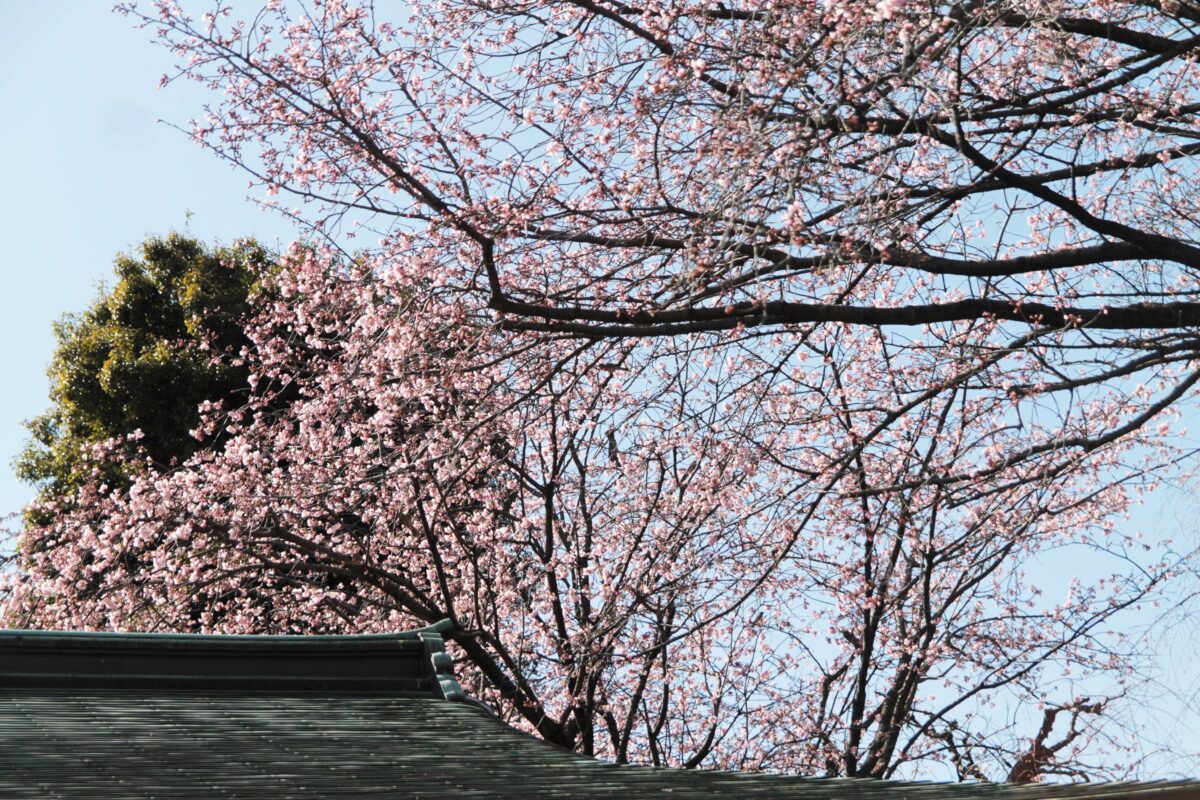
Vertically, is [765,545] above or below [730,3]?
below

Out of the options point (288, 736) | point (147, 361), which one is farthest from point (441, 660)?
point (147, 361)

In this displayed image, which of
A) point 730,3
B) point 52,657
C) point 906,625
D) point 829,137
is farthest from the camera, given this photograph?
point 906,625

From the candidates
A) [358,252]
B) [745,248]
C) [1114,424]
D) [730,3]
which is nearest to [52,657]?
[358,252]

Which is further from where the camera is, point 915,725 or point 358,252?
point 915,725

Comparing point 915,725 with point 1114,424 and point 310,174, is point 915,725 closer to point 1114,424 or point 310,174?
point 1114,424

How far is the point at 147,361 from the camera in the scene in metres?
15.1

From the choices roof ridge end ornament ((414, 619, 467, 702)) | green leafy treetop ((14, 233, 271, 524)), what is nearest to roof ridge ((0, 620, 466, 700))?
roof ridge end ornament ((414, 619, 467, 702))

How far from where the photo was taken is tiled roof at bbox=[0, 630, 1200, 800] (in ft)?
13.7

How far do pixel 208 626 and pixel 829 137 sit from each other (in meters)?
7.86

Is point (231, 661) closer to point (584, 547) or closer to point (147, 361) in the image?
point (584, 547)

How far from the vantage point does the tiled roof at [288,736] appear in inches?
164

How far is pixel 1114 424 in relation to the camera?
345 inches

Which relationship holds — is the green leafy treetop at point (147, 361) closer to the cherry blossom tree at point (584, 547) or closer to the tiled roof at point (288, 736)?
the cherry blossom tree at point (584, 547)

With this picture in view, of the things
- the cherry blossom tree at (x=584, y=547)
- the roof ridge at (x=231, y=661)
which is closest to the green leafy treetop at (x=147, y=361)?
the cherry blossom tree at (x=584, y=547)
